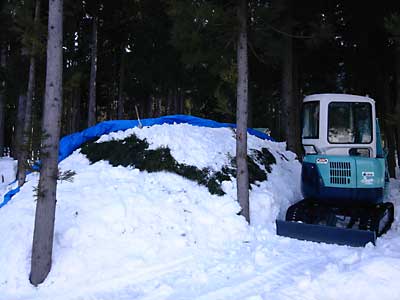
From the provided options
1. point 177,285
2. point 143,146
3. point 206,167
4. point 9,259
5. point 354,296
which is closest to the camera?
point 354,296

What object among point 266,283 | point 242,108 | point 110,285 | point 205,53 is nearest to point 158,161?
point 242,108

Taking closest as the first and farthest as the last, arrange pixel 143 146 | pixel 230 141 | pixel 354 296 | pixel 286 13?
1. pixel 354 296
2. pixel 143 146
3. pixel 230 141
4. pixel 286 13

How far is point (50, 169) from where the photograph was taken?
16.0ft

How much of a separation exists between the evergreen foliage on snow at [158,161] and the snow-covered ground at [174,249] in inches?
7.9

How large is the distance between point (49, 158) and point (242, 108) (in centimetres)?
391

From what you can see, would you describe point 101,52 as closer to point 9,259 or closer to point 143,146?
point 143,146

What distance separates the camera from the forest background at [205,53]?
7.50 metres

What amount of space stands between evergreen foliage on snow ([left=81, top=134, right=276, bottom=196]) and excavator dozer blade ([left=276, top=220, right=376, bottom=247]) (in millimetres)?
1661

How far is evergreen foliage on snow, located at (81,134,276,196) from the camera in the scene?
828 centimetres

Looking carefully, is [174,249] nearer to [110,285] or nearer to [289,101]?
A: [110,285]

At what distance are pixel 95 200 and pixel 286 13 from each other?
8.25 meters

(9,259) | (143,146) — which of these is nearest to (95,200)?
(9,259)

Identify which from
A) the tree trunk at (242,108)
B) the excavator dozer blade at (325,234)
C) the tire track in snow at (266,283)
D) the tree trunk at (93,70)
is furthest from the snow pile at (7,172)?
the tire track in snow at (266,283)

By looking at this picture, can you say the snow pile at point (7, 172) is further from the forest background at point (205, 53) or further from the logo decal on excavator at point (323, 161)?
the logo decal on excavator at point (323, 161)
